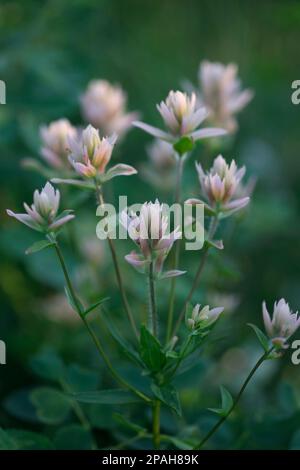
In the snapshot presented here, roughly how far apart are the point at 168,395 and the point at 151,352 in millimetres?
90

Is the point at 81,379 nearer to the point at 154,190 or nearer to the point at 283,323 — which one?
the point at 283,323

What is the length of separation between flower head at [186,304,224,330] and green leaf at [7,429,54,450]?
434 millimetres

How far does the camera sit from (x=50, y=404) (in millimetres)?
1574

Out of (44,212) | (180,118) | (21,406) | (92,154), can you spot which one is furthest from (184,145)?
(21,406)

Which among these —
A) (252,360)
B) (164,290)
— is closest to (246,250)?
(252,360)

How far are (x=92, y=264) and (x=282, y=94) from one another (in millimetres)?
1561

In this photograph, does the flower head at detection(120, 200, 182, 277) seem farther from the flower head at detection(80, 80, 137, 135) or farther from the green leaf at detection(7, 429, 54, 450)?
the flower head at detection(80, 80, 137, 135)

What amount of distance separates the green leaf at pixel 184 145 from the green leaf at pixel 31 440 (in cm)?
65

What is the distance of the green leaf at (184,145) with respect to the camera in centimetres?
132

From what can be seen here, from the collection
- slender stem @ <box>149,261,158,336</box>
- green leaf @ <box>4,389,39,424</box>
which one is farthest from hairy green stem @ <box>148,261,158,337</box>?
green leaf @ <box>4,389,39,424</box>

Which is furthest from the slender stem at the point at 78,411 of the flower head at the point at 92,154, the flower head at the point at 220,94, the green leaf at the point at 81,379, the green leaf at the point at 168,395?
the flower head at the point at 220,94

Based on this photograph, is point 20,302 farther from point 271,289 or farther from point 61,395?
point 271,289

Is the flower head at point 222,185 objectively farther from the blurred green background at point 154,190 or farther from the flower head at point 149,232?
the blurred green background at point 154,190

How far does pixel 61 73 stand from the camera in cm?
253
